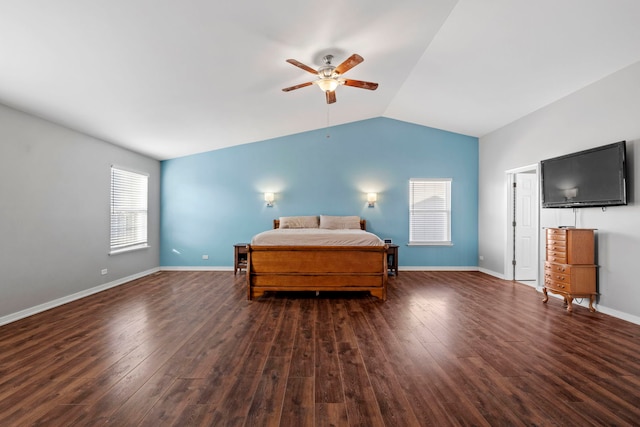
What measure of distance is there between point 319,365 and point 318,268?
6.45ft

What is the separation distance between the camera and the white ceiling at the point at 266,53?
240cm

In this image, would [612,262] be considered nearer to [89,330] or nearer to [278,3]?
[278,3]

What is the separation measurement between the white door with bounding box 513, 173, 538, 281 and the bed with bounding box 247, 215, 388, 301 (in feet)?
10.2

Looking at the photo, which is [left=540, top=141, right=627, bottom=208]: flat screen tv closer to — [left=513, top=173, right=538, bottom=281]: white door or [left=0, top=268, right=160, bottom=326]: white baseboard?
[left=513, top=173, right=538, bottom=281]: white door

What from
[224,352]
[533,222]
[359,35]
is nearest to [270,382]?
[224,352]

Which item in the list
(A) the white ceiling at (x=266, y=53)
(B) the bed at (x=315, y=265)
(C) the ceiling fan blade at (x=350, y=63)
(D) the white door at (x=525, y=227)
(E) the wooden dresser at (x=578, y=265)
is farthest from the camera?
(D) the white door at (x=525, y=227)

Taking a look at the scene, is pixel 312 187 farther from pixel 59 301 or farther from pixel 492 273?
pixel 59 301

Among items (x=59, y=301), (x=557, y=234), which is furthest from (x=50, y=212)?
(x=557, y=234)

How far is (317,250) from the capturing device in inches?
167

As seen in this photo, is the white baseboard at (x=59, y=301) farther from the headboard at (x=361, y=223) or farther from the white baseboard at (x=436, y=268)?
the white baseboard at (x=436, y=268)

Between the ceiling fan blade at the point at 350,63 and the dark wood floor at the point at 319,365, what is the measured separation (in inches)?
111

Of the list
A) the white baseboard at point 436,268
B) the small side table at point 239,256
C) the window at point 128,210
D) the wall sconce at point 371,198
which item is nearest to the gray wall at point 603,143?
the white baseboard at point 436,268

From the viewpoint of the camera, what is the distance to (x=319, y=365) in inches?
92.0

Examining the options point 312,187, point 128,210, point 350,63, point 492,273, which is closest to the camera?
point 350,63
